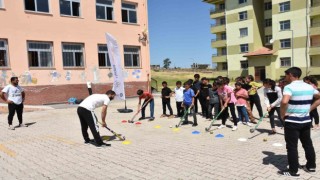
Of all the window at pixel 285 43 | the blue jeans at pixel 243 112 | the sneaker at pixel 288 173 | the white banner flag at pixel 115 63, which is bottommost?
the sneaker at pixel 288 173

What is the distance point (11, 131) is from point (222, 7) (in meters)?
49.9

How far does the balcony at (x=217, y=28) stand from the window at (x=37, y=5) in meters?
39.3

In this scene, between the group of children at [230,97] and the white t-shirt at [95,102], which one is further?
the group of children at [230,97]

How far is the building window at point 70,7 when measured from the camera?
64.1 feet

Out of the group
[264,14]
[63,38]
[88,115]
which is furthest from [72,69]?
[264,14]

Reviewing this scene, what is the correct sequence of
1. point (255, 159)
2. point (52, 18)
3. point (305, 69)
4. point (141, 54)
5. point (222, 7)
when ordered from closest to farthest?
point (255, 159) → point (52, 18) → point (141, 54) → point (305, 69) → point (222, 7)

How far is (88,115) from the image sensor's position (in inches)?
281

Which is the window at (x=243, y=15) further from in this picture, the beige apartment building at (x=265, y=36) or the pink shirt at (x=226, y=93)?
the pink shirt at (x=226, y=93)

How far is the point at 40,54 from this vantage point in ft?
61.2

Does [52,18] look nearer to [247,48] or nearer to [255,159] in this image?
[255,159]

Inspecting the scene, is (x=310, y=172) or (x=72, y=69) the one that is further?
(x=72, y=69)

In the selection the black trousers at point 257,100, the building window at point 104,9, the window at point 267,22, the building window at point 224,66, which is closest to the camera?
the black trousers at point 257,100

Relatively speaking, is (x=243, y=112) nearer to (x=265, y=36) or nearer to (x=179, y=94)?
(x=179, y=94)

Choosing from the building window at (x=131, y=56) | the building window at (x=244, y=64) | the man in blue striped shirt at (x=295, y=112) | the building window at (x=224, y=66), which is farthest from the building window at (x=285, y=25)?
the man in blue striped shirt at (x=295, y=112)
